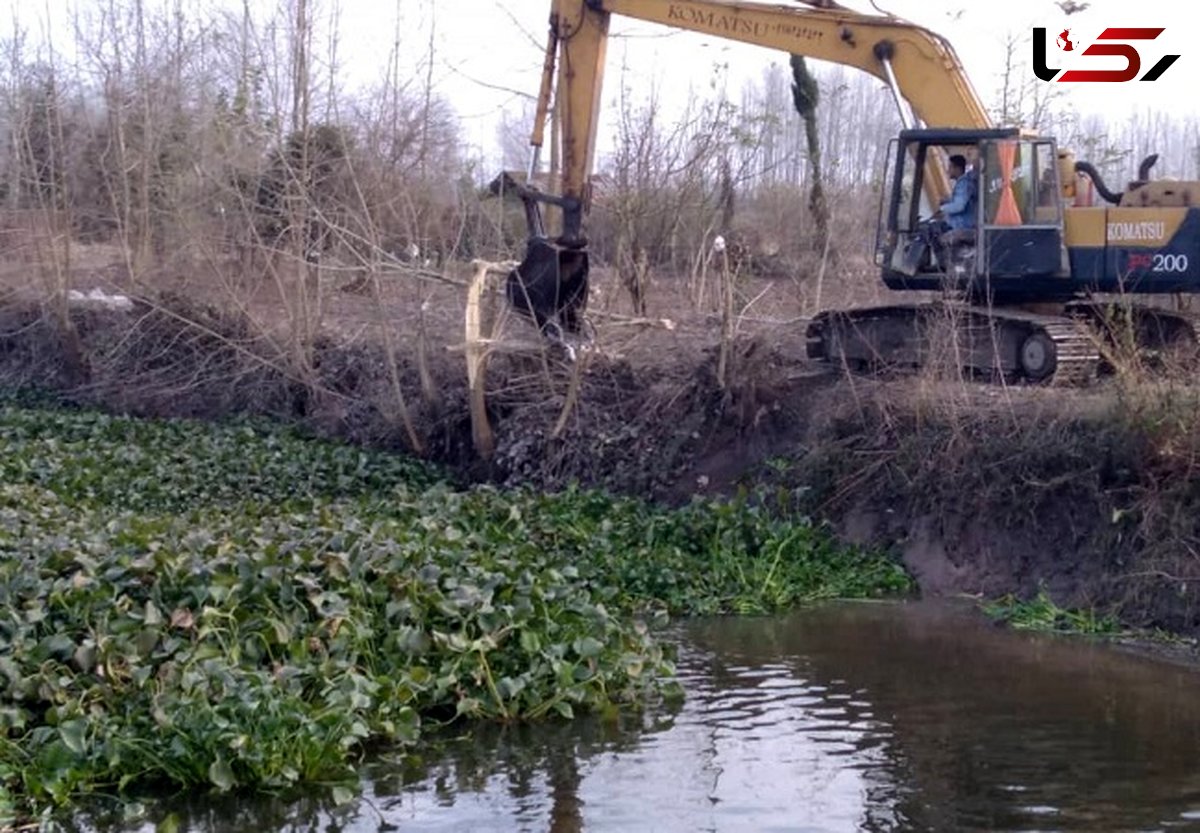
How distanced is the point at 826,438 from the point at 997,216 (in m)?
2.73

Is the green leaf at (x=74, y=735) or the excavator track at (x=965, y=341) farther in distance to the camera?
the excavator track at (x=965, y=341)

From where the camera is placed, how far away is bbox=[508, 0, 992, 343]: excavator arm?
17.2 m

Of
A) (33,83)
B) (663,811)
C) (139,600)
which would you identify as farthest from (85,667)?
(33,83)

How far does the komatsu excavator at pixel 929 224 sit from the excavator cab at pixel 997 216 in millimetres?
14

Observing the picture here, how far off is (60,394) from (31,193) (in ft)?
11.8

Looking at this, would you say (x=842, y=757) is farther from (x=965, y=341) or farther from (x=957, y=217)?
(x=957, y=217)

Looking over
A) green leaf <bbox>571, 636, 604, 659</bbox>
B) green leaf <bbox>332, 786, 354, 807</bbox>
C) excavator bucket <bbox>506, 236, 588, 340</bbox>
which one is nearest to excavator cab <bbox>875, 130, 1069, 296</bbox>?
excavator bucket <bbox>506, 236, 588, 340</bbox>

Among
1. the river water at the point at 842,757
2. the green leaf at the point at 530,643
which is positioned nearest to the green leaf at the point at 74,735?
the river water at the point at 842,757

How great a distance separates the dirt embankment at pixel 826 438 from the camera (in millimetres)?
13672

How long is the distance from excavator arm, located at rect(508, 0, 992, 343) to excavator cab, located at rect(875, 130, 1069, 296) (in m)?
0.53

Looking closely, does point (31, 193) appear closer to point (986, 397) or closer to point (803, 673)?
point (986, 397)

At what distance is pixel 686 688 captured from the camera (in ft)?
38.2

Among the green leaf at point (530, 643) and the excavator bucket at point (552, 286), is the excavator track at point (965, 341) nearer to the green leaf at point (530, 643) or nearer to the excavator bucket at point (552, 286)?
the excavator bucket at point (552, 286)

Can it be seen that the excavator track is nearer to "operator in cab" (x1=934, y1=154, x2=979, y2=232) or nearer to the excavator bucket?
"operator in cab" (x1=934, y1=154, x2=979, y2=232)
